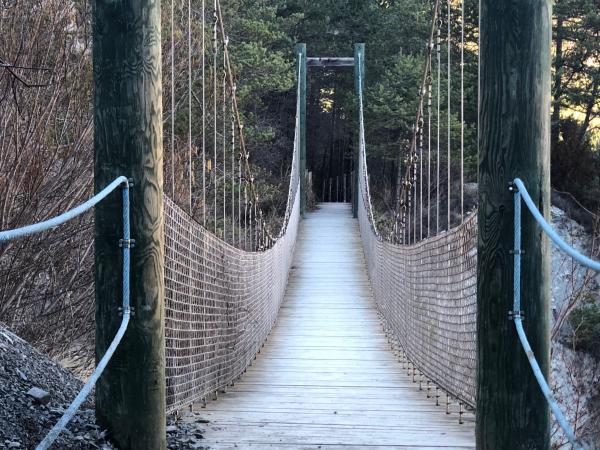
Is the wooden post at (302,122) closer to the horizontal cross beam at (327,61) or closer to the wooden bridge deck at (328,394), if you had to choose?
the horizontal cross beam at (327,61)

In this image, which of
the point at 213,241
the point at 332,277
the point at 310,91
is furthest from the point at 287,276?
the point at 310,91

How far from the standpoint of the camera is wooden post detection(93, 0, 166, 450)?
6.44 ft

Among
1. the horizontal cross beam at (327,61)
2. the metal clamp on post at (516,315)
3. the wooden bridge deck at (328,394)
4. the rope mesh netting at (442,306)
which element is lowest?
the wooden bridge deck at (328,394)

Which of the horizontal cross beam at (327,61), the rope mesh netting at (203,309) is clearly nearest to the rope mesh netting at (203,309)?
the rope mesh netting at (203,309)

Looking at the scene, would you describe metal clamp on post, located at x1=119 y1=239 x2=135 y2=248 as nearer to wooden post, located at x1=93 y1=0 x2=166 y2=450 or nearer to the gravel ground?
wooden post, located at x1=93 y1=0 x2=166 y2=450

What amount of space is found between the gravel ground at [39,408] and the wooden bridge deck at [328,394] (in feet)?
1.14

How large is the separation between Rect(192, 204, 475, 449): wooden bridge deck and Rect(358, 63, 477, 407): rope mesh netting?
0.44ft

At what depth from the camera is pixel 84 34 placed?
4477mm

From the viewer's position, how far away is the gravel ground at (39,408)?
192 centimetres

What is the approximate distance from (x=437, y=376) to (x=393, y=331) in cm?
259

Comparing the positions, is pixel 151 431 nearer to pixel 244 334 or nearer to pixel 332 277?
Answer: pixel 244 334

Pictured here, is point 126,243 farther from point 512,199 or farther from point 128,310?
point 512,199

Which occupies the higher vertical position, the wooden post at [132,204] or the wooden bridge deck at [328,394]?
the wooden post at [132,204]

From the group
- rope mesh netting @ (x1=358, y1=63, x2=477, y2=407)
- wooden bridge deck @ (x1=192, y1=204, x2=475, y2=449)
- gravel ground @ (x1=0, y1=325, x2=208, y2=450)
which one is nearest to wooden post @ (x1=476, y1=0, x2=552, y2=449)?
wooden bridge deck @ (x1=192, y1=204, x2=475, y2=449)
